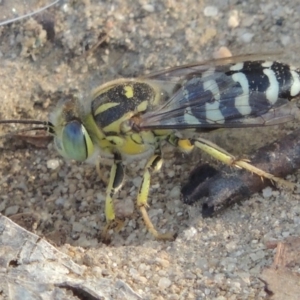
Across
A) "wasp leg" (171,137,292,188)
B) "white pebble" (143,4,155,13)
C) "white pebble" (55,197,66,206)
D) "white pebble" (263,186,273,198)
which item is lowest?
"white pebble" (55,197,66,206)

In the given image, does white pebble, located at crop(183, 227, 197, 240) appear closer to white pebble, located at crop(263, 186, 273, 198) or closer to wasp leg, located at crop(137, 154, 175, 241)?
wasp leg, located at crop(137, 154, 175, 241)

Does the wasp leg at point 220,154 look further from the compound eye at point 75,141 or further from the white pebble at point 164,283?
the white pebble at point 164,283

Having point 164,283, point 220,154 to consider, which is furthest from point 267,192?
point 164,283

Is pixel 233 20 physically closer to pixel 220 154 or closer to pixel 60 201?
pixel 220 154

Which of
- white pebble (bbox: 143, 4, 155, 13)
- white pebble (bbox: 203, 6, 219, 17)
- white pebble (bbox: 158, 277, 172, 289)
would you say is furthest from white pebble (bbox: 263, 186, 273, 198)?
white pebble (bbox: 143, 4, 155, 13)

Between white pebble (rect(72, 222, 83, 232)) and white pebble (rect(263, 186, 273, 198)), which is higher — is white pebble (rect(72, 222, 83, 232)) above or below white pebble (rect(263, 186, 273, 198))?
below

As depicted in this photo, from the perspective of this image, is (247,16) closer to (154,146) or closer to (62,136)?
(154,146)

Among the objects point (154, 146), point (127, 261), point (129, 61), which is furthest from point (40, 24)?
point (127, 261)
